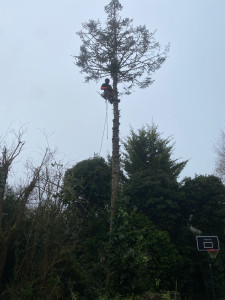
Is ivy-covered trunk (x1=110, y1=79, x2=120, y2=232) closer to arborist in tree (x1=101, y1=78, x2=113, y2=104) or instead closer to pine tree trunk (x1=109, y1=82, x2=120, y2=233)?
pine tree trunk (x1=109, y1=82, x2=120, y2=233)

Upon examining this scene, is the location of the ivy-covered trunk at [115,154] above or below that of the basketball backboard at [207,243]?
above

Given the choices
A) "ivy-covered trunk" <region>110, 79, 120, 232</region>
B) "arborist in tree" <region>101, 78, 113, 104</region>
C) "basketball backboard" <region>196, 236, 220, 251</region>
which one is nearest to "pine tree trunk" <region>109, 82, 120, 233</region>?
"ivy-covered trunk" <region>110, 79, 120, 232</region>

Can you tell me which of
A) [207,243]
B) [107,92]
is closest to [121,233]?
[207,243]

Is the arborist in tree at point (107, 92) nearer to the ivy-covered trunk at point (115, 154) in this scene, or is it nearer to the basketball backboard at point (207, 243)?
the ivy-covered trunk at point (115, 154)

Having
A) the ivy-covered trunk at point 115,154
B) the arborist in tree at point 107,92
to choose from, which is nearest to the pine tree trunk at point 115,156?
the ivy-covered trunk at point 115,154

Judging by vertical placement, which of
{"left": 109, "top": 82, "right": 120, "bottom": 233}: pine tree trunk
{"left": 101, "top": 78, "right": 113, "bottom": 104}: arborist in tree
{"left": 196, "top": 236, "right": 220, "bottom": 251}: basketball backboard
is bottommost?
{"left": 196, "top": 236, "right": 220, "bottom": 251}: basketball backboard

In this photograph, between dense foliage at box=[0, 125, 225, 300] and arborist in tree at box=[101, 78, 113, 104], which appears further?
arborist in tree at box=[101, 78, 113, 104]

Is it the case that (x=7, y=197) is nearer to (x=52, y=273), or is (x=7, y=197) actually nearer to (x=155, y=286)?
(x=52, y=273)

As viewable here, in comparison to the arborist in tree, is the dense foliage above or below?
below

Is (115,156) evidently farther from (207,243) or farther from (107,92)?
(207,243)

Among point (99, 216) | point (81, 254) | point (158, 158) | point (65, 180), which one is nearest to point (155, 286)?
point (81, 254)

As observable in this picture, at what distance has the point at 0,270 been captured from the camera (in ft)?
29.8

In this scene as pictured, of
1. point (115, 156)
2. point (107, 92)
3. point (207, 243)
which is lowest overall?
point (207, 243)

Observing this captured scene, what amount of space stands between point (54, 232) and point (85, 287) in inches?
78.3
